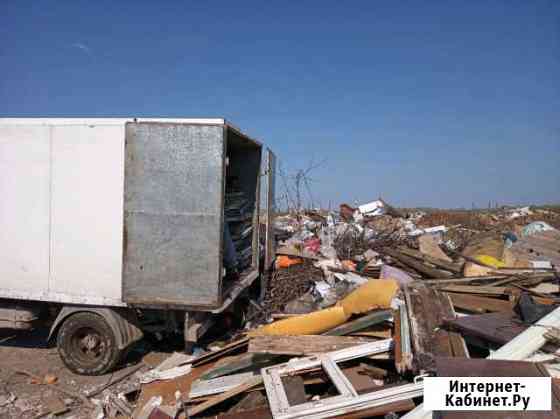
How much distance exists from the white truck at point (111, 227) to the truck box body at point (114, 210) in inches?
0.4

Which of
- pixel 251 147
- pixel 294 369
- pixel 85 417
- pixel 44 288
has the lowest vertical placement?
pixel 85 417

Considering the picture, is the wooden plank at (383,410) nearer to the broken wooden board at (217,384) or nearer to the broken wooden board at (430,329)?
the broken wooden board at (430,329)

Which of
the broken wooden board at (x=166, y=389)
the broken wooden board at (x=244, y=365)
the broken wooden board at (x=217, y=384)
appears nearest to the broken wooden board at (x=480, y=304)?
the broken wooden board at (x=244, y=365)

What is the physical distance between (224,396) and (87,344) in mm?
2033

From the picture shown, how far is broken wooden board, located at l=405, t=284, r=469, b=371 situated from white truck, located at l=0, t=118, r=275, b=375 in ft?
6.58

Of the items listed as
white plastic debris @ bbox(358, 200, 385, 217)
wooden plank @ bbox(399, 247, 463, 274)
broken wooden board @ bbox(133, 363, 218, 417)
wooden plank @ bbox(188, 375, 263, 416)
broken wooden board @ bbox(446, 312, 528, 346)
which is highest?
white plastic debris @ bbox(358, 200, 385, 217)

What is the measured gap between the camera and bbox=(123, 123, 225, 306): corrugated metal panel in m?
3.90

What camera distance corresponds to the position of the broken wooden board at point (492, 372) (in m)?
2.35

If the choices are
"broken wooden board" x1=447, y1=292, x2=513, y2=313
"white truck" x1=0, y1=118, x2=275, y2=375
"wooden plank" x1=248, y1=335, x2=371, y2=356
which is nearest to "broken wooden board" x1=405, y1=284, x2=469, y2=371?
"broken wooden board" x1=447, y1=292, x2=513, y2=313

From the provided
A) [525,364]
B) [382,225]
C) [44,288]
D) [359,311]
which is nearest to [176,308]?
[44,288]

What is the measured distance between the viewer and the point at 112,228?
4.04 metres

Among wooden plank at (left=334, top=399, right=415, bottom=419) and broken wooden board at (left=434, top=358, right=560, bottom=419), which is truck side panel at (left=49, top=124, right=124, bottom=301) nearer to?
wooden plank at (left=334, top=399, right=415, bottom=419)

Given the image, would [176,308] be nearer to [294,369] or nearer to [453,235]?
[294,369]

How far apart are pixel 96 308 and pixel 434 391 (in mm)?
3513
